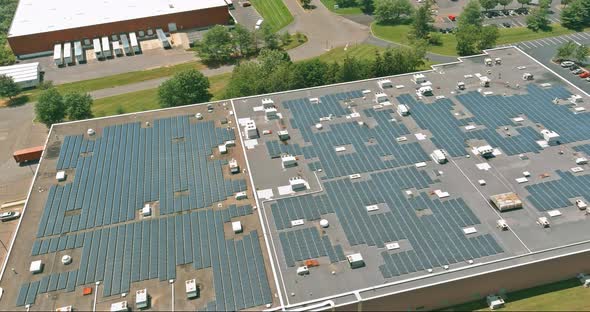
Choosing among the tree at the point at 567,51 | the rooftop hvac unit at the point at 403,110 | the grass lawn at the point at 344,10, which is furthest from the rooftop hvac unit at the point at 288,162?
the grass lawn at the point at 344,10

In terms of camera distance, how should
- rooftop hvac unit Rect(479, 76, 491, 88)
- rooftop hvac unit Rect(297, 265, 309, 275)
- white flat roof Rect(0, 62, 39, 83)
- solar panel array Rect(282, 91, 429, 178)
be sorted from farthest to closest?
white flat roof Rect(0, 62, 39, 83), rooftop hvac unit Rect(479, 76, 491, 88), solar panel array Rect(282, 91, 429, 178), rooftop hvac unit Rect(297, 265, 309, 275)

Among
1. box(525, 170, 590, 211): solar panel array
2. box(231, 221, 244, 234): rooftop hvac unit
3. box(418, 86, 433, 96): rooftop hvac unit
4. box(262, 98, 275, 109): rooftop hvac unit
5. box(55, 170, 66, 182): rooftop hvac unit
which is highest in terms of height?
box(262, 98, 275, 109): rooftop hvac unit

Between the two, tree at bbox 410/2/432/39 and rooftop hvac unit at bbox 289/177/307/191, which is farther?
tree at bbox 410/2/432/39

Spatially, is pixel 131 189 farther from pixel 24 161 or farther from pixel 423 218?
pixel 423 218

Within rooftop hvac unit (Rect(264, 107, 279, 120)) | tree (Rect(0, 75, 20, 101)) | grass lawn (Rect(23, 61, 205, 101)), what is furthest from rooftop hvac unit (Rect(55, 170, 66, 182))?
tree (Rect(0, 75, 20, 101))

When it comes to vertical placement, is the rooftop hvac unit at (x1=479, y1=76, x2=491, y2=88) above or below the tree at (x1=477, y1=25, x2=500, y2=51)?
below

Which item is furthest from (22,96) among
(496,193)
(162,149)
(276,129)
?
(496,193)

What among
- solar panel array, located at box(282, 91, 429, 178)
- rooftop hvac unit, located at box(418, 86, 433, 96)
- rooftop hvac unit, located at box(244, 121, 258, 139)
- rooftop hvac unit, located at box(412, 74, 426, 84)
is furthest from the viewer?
rooftop hvac unit, located at box(412, 74, 426, 84)

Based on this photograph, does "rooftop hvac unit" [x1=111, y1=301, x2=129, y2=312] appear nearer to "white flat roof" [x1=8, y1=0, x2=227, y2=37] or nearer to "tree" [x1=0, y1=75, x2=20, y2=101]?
"tree" [x1=0, y1=75, x2=20, y2=101]
